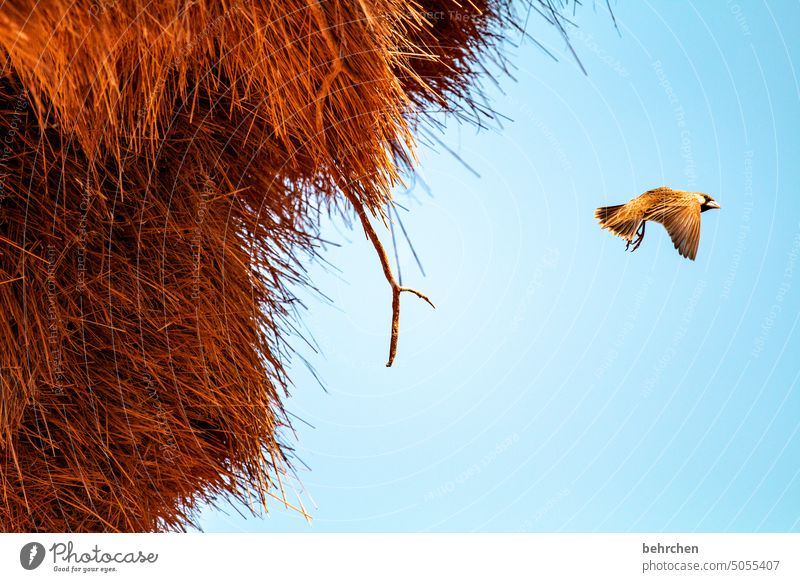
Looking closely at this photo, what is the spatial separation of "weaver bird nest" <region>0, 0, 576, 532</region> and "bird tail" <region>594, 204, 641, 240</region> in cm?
17

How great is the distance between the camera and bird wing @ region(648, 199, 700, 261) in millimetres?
515

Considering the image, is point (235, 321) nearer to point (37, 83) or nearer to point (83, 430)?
point (83, 430)

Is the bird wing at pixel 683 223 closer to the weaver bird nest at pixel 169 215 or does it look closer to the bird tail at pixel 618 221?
the bird tail at pixel 618 221

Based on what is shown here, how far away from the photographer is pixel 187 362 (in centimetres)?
61

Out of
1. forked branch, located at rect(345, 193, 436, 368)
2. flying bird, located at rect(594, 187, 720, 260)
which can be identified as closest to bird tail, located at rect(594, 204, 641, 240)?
flying bird, located at rect(594, 187, 720, 260)

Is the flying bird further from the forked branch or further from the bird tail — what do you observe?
the forked branch

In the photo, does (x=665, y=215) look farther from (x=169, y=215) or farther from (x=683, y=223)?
(x=169, y=215)

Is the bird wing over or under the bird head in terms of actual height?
under

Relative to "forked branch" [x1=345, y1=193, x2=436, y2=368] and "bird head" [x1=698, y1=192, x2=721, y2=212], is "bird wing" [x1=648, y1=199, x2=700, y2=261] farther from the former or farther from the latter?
"forked branch" [x1=345, y1=193, x2=436, y2=368]

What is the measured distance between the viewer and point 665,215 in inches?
20.7

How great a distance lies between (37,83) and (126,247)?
6.2 inches

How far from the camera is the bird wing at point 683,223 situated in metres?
0.52

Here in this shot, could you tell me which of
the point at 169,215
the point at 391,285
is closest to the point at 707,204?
the point at 391,285

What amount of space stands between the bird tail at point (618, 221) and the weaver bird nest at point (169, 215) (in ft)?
0.57
